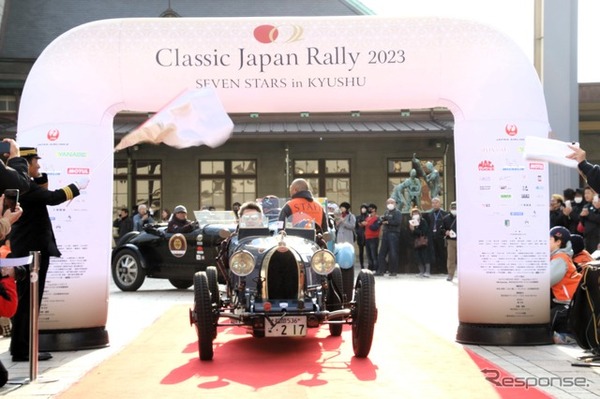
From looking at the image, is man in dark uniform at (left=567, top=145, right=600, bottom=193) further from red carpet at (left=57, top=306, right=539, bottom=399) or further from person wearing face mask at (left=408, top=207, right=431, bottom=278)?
person wearing face mask at (left=408, top=207, right=431, bottom=278)

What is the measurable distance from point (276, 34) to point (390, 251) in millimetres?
11301

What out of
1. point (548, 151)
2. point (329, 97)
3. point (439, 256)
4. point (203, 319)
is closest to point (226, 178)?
point (439, 256)

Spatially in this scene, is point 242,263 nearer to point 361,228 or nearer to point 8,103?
point 361,228

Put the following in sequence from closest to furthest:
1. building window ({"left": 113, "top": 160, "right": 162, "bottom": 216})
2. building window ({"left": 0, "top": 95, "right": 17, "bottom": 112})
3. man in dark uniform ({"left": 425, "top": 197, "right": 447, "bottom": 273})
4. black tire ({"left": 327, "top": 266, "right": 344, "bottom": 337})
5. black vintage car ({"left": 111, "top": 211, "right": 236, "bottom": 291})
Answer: black tire ({"left": 327, "top": 266, "right": 344, "bottom": 337}) < black vintage car ({"left": 111, "top": 211, "right": 236, "bottom": 291}) < man in dark uniform ({"left": 425, "top": 197, "right": 447, "bottom": 273}) < building window ({"left": 113, "top": 160, "right": 162, "bottom": 216}) < building window ({"left": 0, "top": 95, "right": 17, "bottom": 112})

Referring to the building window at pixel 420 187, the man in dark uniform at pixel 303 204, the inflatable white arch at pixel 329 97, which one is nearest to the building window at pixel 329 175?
the building window at pixel 420 187

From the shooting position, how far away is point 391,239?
20047 mm

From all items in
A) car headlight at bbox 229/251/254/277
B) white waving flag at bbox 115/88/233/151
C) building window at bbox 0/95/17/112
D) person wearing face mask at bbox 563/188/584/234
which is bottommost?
car headlight at bbox 229/251/254/277

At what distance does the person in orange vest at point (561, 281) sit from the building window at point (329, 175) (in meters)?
17.5

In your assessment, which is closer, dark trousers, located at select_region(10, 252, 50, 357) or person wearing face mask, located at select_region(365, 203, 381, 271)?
dark trousers, located at select_region(10, 252, 50, 357)

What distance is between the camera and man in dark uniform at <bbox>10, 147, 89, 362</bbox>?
8047mm

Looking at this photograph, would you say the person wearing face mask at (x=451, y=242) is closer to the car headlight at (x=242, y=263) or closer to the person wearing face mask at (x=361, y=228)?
the person wearing face mask at (x=361, y=228)

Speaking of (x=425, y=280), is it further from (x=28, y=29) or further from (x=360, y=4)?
(x=28, y=29)

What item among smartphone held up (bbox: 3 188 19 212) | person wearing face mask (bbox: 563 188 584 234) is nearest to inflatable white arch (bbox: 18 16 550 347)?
smartphone held up (bbox: 3 188 19 212)

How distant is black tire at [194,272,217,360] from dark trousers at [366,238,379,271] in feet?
41.3
